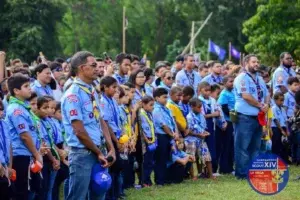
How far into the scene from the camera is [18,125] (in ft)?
29.7

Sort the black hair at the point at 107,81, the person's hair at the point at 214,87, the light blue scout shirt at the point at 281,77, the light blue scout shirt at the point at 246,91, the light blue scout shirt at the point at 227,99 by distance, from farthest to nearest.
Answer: the light blue scout shirt at the point at 281,77
the light blue scout shirt at the point at 227,99
the person's hair at the point at 214,87
the light blue scout shirt at the point at 246,91
the black hair at the point at 107,81

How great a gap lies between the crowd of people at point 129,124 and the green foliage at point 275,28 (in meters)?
14.7

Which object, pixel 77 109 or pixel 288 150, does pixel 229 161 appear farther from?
pixel 77 109

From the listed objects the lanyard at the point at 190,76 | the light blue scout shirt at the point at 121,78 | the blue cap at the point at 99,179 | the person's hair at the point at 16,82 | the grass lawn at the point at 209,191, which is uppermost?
the person's hair at the point at 16,82

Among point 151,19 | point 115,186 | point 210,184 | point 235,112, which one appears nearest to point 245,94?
point 235,112

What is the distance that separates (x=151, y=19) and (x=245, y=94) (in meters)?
49.9

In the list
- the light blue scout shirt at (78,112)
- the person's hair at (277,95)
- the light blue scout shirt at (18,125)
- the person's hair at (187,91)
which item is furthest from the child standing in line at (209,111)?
the light blue scout shirt at (78,112)

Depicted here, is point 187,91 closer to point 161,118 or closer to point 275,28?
point 161,118

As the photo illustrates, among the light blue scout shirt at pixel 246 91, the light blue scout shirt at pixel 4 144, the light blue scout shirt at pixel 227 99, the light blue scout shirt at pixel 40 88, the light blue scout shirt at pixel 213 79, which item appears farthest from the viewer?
the light blue scout shirt at pixel 213 79

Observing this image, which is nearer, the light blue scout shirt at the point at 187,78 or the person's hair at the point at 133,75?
the person's hair at the point at 133,75

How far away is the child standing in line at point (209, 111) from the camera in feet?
47.4

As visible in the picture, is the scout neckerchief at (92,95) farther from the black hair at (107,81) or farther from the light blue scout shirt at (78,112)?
the black hair at (107,81)

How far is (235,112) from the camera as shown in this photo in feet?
43.9

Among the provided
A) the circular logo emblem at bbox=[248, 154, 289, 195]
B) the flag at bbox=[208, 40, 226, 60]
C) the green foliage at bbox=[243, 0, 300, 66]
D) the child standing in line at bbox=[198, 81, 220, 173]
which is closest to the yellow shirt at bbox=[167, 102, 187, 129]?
the child standing in line at bbox=[198, 81, 220, 173]
